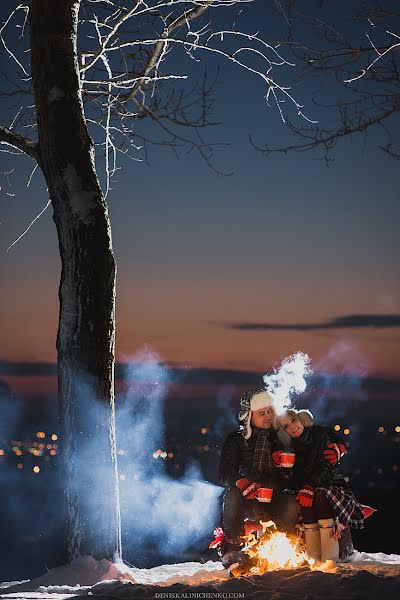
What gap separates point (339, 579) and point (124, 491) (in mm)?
3090

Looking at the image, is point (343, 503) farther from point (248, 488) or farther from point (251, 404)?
point (251, 404)

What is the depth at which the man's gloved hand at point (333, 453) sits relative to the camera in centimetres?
678

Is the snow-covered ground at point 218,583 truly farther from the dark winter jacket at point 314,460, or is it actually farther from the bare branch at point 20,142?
the bare branch at point 20,142

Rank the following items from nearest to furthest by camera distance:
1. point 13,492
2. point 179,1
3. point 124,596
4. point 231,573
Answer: point 124,596, point 231,573, point 179,1, point 13,492

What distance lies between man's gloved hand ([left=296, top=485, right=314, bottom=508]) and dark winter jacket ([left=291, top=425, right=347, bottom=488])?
0.28 ft

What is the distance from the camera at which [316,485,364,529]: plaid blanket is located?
6.62 meters

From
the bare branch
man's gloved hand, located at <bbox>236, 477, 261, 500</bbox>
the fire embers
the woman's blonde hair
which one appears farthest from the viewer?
the bare branch

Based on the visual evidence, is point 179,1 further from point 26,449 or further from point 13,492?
point 26,449

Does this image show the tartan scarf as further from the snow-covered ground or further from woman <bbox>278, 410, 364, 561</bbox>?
the snow-covered ground

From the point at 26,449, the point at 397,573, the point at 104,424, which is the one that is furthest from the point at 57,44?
the point at 26,449

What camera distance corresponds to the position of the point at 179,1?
8.78 metres

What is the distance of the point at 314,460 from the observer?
270 inches

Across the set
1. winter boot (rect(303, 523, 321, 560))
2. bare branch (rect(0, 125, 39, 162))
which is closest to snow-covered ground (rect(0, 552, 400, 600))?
winter boot (rect(303, 523, 321, 560))

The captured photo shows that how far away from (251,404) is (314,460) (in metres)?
0.71
